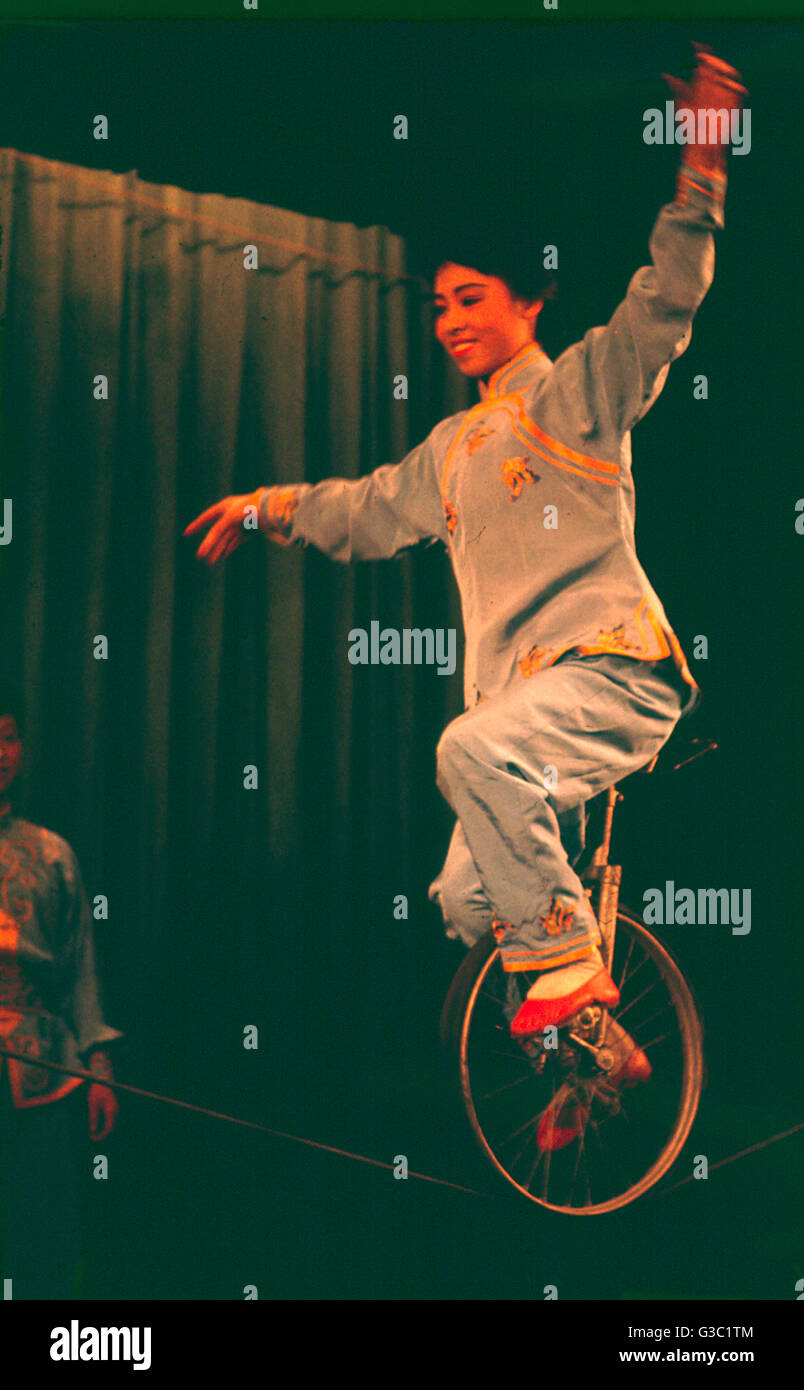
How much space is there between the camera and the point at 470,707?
124 inches

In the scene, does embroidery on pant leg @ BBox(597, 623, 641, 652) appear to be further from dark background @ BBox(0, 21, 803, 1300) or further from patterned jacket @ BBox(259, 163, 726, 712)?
dark background @ BBox(0, 21, 803, 1300)

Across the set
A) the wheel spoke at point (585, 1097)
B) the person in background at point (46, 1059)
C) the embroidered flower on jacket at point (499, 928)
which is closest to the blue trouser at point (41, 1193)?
the person in background at point (46, 1059)

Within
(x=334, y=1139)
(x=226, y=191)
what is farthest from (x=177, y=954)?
(x=226, y=191)

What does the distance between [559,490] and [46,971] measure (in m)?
1.72

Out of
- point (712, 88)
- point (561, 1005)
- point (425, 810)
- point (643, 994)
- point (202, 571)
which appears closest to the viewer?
point (561, 1005)

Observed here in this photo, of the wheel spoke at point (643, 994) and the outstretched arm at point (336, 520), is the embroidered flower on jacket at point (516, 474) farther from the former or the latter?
the wheel spoke at point (643, 994)

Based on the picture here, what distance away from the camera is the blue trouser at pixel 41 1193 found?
306cm

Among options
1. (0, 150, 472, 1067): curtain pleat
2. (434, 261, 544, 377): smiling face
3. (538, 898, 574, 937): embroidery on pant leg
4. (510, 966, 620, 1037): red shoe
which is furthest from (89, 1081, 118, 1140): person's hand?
(434, 261, 544, 377): smiling face

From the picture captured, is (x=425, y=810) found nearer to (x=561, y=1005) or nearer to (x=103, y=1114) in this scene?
(x=561, y=1005)

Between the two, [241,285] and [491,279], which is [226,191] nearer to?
Answer: [241,285]

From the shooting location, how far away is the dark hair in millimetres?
3227

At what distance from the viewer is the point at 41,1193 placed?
10.1ft

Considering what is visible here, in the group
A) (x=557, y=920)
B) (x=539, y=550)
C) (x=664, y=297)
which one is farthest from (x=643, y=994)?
(x=664, y=297)

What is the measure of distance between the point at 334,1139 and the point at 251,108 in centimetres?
260
